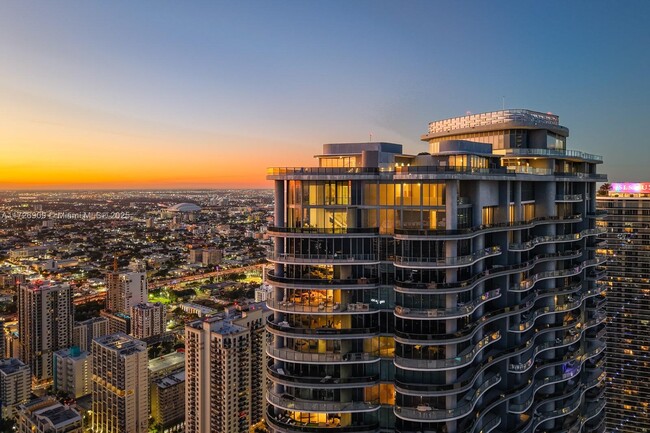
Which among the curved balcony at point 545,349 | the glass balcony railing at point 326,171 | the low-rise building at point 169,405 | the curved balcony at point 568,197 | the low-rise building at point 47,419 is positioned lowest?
the low-rise building at point 169,405

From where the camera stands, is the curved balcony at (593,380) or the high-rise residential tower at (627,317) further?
the high-rise residential tower at (627,317)

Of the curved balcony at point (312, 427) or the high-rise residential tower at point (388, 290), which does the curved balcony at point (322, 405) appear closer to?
the high-rise residential tower at point (388, 290)

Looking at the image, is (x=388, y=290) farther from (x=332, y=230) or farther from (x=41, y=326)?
(x=41, y=326)

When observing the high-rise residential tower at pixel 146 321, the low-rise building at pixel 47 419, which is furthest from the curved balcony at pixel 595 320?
the high-rise residential tower at pixel 146 321

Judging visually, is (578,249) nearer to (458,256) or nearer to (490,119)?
(490,119)

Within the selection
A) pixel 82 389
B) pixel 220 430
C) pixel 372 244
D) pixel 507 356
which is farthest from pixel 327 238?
pixel 82 389

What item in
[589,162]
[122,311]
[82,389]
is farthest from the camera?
[122,311]
